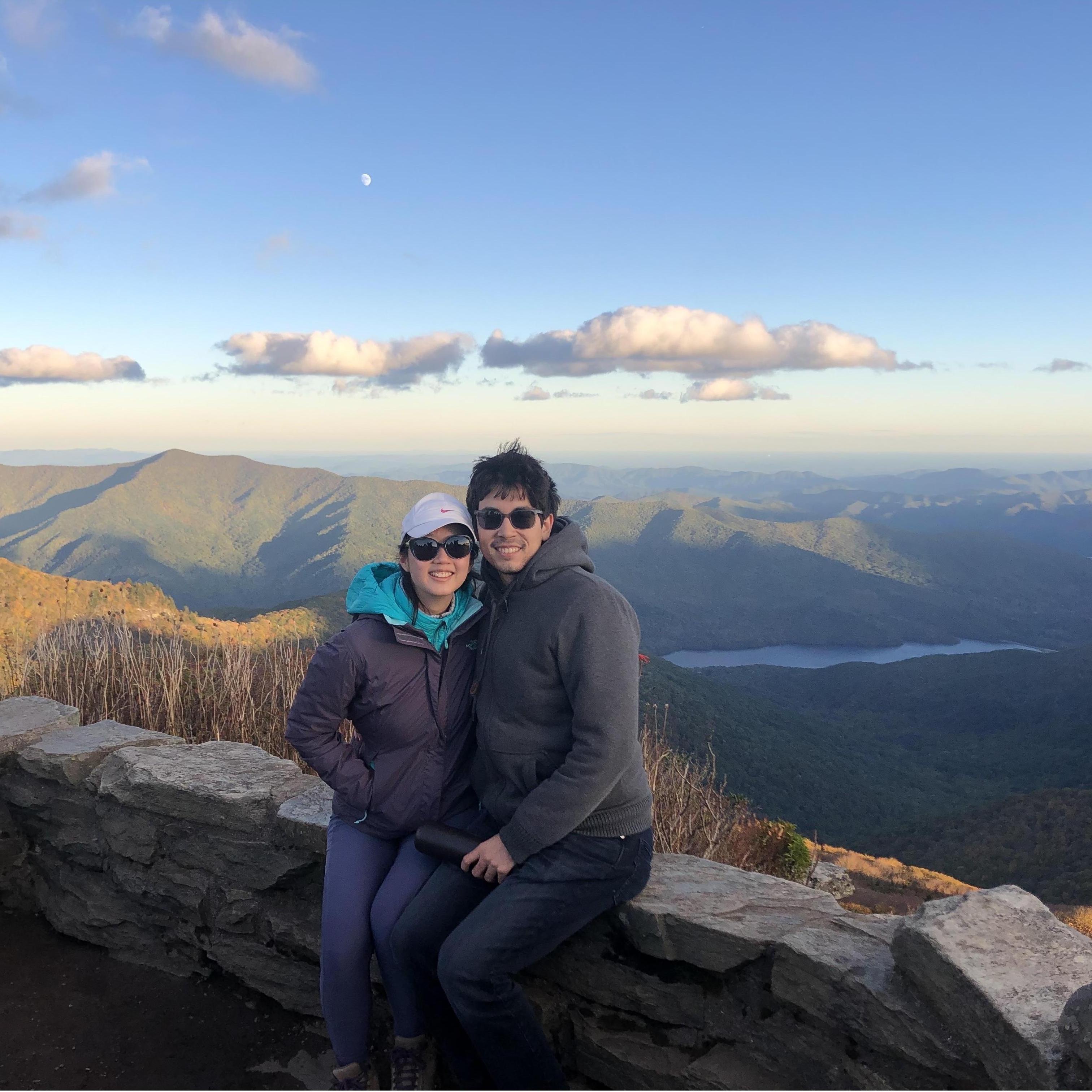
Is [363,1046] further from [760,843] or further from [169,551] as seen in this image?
[169,551]

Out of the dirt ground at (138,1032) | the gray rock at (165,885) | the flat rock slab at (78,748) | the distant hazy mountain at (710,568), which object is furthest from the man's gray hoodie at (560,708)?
the distant hazy mountain at (710,568)

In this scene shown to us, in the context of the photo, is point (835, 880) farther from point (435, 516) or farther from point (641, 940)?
point (435, 516)

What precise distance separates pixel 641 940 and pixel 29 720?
11.0 feet

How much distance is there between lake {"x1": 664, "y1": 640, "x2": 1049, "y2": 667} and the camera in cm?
11119

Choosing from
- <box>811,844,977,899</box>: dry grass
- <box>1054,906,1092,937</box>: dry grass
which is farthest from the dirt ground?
<box>811,844,977,899</box>: dry grass

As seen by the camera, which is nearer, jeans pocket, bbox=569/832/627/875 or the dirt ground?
jeans pocket, bbox=569/832/627/875

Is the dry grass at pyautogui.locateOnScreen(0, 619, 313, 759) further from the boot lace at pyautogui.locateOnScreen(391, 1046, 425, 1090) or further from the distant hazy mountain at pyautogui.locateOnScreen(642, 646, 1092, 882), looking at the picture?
the distant hazy mountain at pyautogui.locateOnScreen(642, 646, 1092, 882)

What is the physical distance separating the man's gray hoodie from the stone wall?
1.37 ft

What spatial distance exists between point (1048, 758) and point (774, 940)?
63.3 metres

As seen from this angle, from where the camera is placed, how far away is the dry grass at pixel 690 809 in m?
4.02

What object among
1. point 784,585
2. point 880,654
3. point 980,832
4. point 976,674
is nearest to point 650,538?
point 784,585

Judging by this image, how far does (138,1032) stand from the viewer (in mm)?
3023

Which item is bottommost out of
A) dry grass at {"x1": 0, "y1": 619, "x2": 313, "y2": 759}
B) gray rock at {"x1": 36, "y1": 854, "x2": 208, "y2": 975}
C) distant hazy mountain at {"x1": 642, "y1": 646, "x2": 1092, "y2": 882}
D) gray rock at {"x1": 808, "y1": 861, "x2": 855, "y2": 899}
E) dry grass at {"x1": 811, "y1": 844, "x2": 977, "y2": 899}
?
distant hazy mountain at {"x1": 642, "y1": 646, "x2": 1092, "y2": 882}

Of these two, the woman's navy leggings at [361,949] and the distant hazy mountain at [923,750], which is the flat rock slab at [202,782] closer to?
the woman's navy leggings at [361,949]
